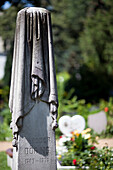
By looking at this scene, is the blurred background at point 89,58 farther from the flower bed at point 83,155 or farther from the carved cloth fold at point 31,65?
the carved cloth fold at point 31,65

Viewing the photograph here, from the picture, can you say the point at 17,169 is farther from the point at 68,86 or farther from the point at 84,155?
the point at 68,86

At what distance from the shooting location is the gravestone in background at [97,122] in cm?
1034

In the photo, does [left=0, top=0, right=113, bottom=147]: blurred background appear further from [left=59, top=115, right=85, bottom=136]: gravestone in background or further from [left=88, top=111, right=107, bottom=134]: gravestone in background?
[left=59, top=115, right=85, bottom=136]: gravestone in background

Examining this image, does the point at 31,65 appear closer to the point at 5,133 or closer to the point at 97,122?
the point at 97,122

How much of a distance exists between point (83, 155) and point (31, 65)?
2967 mm

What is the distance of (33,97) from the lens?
4.25m

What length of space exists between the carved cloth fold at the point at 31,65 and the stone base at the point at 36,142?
0.13 metres

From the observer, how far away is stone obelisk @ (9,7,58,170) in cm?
417

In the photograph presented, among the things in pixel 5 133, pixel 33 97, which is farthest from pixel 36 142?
pixel 5 133

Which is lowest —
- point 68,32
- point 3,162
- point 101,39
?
point 3,162

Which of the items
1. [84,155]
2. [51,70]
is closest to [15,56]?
[51,70]

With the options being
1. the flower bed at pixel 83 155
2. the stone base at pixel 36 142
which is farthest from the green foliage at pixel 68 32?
the stone base at pixel 36 142

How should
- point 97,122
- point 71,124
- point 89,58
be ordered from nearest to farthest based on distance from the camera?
1. point 71,124
2. point 97,122
3. point 89,58

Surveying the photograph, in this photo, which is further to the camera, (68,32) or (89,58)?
(68,32)
